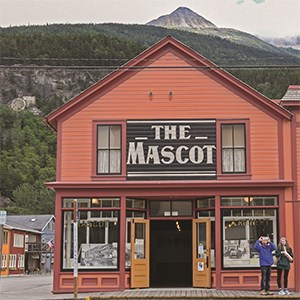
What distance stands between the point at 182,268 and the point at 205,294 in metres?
7.09

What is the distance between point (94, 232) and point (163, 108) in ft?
16.2

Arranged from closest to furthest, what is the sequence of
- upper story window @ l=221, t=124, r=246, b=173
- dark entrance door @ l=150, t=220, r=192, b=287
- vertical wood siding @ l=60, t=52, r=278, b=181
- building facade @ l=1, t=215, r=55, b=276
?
upper story window @ l=221, t=124, r=246, b=173 < vertical wood siding @ l=60, t=52, r=278, b=181 < dark entrance door @ l=150, t=220, r=192, b=287 < building facade @ l=1, t=215, r=55, b=276

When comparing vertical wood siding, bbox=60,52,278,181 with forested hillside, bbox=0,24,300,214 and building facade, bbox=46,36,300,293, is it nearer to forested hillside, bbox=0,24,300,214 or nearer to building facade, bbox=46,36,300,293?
building facade, bbox=46,36,300,293

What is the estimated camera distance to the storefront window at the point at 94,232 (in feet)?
76.7

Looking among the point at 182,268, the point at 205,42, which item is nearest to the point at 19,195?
the point at 205,42

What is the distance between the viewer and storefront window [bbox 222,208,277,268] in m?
Answer: 23.2

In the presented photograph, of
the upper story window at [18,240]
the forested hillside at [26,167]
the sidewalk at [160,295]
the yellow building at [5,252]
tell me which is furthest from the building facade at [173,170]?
the forested hillside at [26,167]

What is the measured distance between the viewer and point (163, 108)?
2411 centimetres

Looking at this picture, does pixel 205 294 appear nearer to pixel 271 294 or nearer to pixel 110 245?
pixel 271 294

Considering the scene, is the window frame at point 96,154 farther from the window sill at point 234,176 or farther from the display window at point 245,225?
the display window at point 245,225

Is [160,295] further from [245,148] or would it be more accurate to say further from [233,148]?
[245,148]

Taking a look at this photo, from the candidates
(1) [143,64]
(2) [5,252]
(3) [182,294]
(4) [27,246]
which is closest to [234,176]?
(3) [182,294]

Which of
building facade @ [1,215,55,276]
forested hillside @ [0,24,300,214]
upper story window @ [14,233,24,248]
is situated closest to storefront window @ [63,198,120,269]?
building facade @ [1,215,55,276]

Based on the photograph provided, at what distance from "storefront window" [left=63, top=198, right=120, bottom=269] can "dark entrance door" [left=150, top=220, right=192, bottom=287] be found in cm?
391
